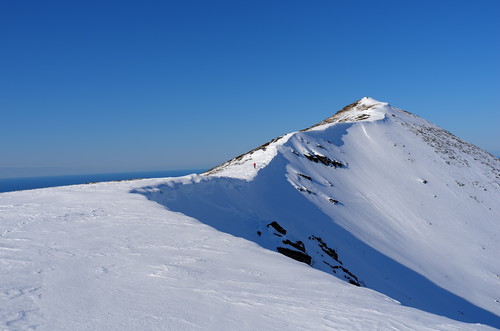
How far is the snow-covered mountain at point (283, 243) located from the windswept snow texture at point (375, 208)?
0.44ft

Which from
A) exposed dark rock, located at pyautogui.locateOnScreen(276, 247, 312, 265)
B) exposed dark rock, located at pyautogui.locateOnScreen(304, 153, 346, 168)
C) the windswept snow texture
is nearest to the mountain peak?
the windswept snow texture

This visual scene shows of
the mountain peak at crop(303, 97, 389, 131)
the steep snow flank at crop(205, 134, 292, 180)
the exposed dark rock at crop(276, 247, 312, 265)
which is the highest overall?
the mountain peak at crop(303, 97, 389, 131)

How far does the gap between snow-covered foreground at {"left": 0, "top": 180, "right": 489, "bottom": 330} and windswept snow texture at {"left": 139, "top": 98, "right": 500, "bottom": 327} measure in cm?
683

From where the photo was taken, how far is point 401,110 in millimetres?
56625

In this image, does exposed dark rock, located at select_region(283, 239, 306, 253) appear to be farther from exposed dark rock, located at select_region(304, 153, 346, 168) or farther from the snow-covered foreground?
exposed dark rock, located at select_region(304, 153, 346, 168)

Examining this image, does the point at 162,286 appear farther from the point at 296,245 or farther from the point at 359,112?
the point at 359,112

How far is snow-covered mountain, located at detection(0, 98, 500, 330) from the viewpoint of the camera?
510 centimetres

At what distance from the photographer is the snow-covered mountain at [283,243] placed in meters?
5.10

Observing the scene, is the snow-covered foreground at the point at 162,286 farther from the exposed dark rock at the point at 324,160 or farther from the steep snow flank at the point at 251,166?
the exposed dark rock at the point at 324,160

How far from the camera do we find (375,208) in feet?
97.5

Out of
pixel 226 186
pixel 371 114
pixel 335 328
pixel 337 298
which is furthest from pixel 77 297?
pixel 371 114

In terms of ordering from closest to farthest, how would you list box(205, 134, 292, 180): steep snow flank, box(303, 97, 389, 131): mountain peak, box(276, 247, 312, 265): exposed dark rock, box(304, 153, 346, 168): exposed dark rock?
box(276, 247, 312, 265): exposed dark rock, box(205, 134, 292, 180): steep snow flank, box(304, 153, 346, 168): exposed dark rock, box(303, 97, 389, 131): mountain peak

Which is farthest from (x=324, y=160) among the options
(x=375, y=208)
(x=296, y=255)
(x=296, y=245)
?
(x=296, y=255)

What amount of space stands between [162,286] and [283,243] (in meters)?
11.0
